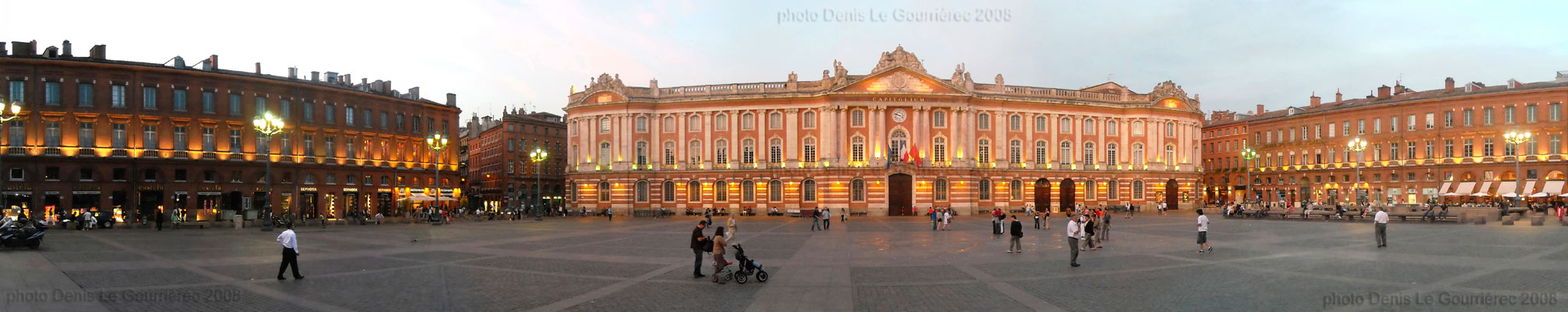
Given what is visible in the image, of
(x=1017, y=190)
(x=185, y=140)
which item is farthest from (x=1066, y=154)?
(x=185, y=140)

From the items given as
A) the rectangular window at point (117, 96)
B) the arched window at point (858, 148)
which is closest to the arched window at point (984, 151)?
the arched window at point (858, 148)

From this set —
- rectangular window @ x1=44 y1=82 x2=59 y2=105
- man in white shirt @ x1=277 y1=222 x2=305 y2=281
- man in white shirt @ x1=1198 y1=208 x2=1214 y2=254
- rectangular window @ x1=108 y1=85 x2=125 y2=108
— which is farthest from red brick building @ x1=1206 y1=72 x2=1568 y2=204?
rectangular window @ x1=44 y1=82 x2=59 y2=105

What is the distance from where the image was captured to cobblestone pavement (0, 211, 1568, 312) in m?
14.0

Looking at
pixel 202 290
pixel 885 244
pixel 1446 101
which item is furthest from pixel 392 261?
pixel 1446 101

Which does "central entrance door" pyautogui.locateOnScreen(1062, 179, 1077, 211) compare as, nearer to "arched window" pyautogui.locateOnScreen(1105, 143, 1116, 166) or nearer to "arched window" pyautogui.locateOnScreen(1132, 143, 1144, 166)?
→ "arched window" pyautogui.locateOnScreen(1105, 143, 1116, 166)

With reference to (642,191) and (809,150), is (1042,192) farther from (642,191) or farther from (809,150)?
(642,191)

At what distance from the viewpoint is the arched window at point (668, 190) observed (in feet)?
222

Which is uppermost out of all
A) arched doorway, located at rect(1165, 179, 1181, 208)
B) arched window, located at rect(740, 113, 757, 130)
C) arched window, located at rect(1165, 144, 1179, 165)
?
arched window, located at rect(740, 113, 757, 130)

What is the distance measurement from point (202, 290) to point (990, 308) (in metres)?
14.8

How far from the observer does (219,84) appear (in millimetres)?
51812

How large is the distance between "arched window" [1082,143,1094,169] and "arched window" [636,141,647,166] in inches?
1519

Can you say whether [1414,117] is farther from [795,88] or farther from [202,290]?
[202,290]

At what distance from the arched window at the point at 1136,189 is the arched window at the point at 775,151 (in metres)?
32.3

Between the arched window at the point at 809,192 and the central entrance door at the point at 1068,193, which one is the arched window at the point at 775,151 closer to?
the arched window at the point at 809,192
